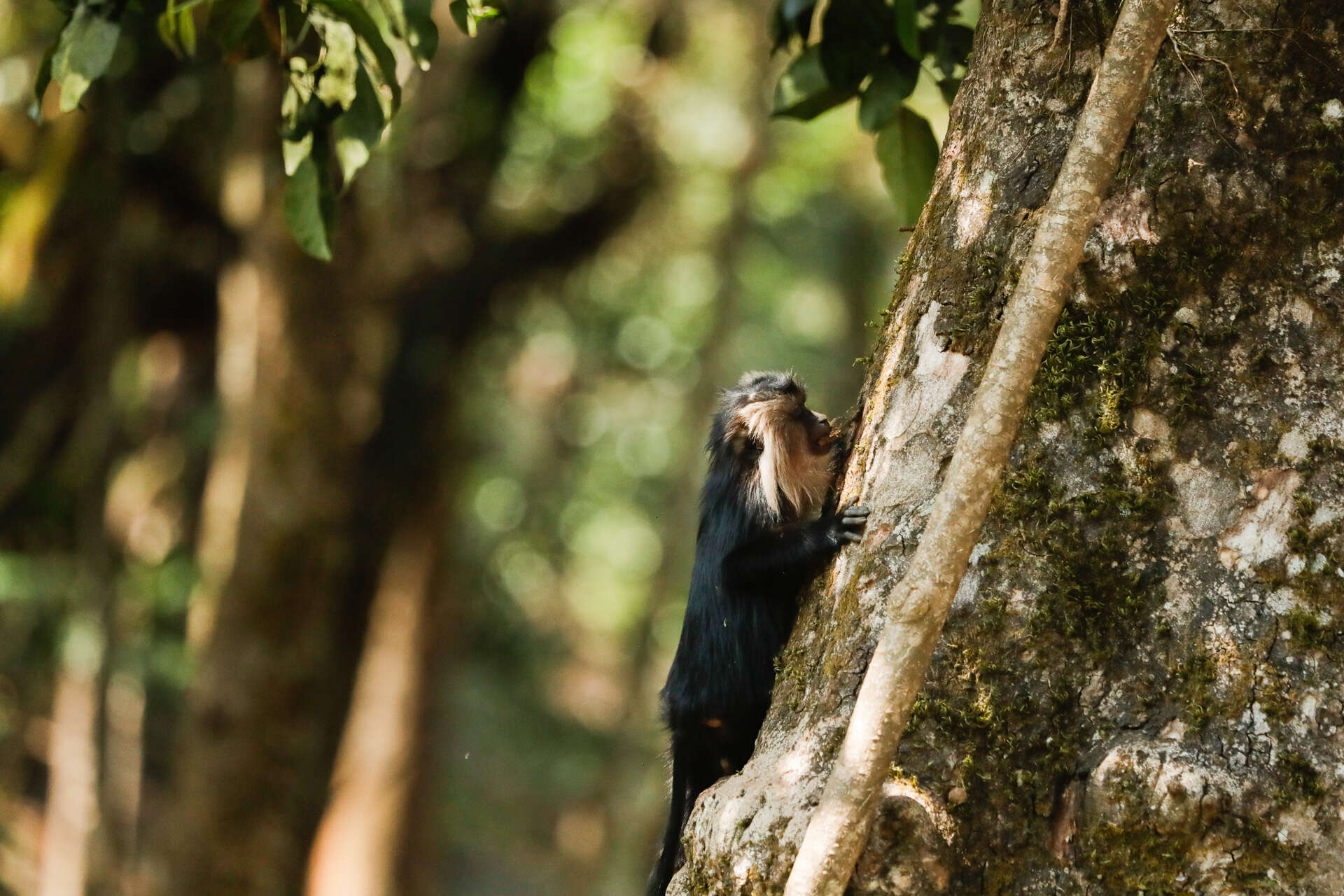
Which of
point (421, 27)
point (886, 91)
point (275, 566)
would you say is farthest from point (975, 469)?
point (275, 566)

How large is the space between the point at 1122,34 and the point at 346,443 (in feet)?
21.2

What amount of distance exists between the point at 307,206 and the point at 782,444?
1.49 metres

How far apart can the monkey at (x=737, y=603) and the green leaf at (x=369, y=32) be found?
1280 millimetres

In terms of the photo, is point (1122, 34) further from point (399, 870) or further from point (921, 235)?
point (399, 870)

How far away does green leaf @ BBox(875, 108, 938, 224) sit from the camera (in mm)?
2906

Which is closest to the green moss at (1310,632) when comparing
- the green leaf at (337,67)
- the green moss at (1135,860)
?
the green moss at (1135,860)

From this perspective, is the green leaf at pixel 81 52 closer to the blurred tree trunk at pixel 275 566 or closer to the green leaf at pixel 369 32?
the green leaf at pixel 369 32

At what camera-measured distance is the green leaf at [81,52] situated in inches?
97.1

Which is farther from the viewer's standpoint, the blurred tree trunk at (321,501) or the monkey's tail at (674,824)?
the blurred tree trunk at (321,501)

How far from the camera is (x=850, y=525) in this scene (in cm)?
218

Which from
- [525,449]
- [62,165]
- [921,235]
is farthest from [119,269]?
[525,449]

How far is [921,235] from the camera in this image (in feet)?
7.52

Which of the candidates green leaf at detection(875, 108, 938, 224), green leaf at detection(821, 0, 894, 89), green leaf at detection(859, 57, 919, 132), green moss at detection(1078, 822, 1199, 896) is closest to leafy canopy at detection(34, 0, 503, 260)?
green leaf at detection(821, 0, 894, 89)

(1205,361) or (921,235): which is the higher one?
(921,235)
